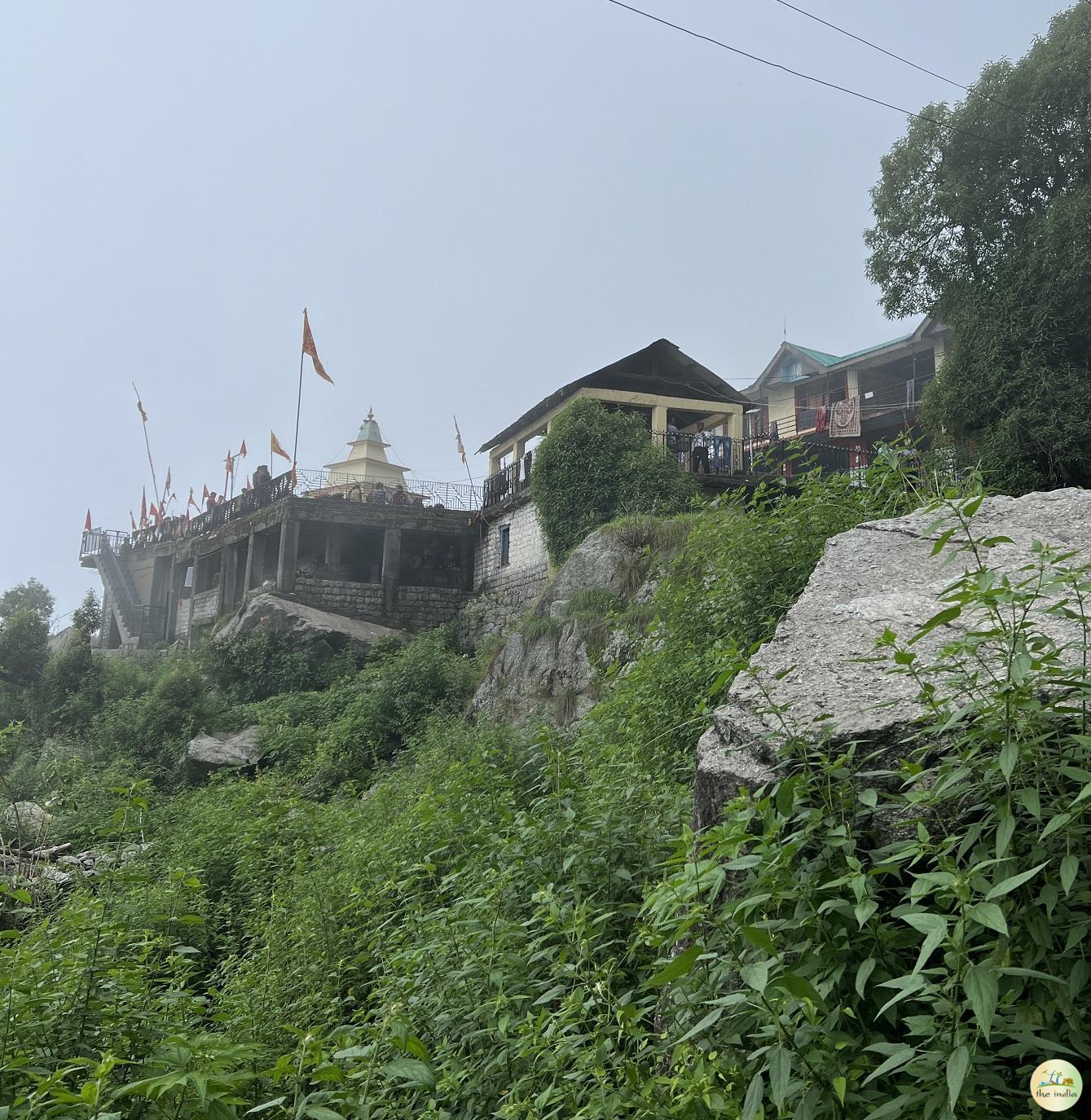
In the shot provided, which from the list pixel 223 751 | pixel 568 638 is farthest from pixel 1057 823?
pixel 223 751

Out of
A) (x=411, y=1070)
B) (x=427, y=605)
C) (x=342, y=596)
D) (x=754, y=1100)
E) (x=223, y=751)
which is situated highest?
(x=342, y=596)

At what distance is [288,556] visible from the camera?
26.0 metres

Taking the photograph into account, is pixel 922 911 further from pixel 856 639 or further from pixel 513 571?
pixel 513 571

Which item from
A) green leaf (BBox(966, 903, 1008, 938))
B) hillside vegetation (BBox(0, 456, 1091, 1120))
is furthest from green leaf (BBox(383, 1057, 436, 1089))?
green leaf (BBox(966, 903, 1008, 938))

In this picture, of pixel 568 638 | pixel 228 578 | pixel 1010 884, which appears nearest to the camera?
pixel 1010 884

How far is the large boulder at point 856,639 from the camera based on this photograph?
9.55 feet

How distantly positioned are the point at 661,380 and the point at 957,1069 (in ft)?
74.6

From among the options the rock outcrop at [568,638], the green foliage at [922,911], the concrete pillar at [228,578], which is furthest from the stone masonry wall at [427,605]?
the green foliage at [922,911]

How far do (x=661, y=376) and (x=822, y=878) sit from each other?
2244 cm

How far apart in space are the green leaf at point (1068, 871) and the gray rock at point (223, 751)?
15.8 metres

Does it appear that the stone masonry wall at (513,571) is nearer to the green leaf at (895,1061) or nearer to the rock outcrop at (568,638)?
the rock outcrop at (568,638)

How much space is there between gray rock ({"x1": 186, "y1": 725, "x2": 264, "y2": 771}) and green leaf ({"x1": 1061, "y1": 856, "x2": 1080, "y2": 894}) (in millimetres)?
15818

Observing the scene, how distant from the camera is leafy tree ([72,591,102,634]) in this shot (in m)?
31.3

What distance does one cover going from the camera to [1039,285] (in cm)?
1500
